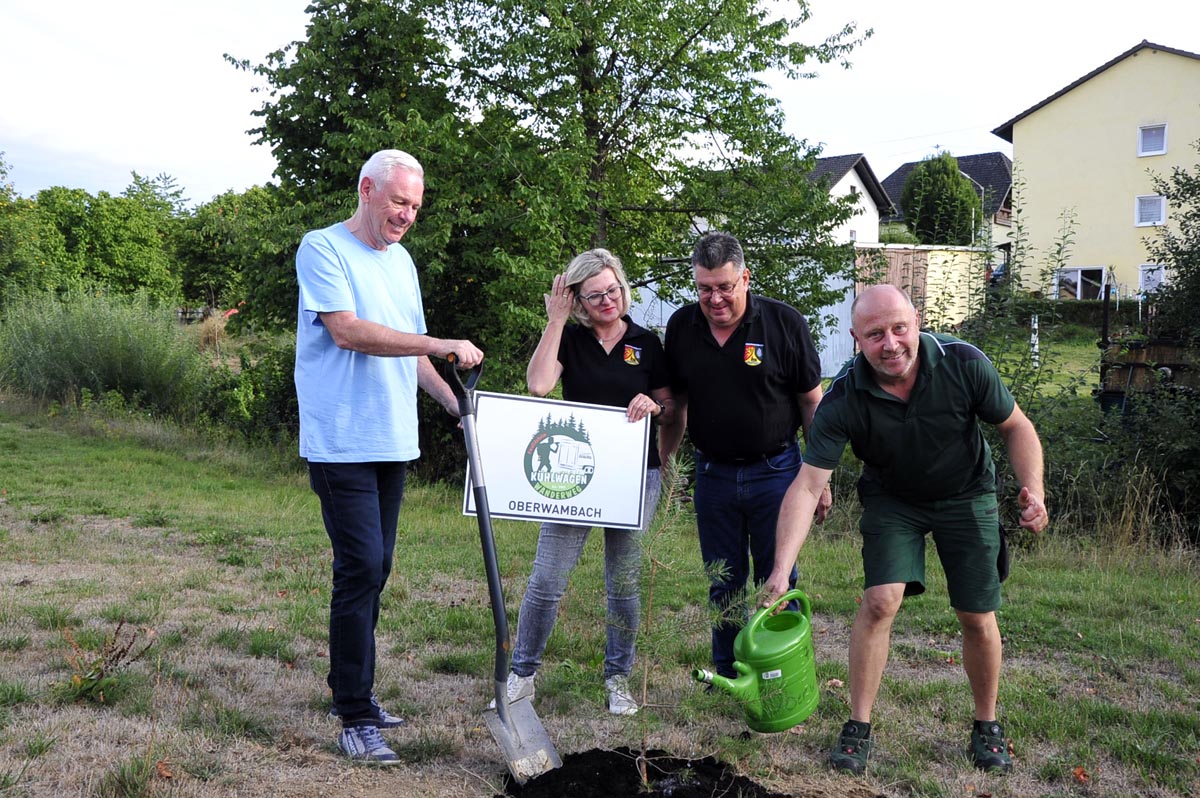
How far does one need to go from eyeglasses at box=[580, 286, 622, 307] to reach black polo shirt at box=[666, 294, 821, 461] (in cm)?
40

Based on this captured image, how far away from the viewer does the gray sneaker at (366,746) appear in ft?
12.1

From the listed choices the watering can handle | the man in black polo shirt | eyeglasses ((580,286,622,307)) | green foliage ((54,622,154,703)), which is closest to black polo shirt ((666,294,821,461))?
the man in black polo shirt

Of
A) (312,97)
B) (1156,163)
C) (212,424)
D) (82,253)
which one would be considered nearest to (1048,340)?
(312,97)

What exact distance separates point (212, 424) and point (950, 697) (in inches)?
590

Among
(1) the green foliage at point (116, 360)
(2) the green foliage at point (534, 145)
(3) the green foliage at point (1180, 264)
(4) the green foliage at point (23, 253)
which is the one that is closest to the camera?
(3) the green foliage at point (1180, 264)

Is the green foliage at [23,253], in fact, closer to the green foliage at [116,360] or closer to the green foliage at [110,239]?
the green foliage at [110,239]

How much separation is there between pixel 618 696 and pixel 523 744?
2.11ft

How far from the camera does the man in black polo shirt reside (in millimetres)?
4109

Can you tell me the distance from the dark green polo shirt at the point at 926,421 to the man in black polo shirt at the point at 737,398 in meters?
0.38

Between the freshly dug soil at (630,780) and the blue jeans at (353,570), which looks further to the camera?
the blue jeans at (353,570)

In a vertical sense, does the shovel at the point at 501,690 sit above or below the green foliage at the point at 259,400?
above

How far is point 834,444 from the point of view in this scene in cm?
372

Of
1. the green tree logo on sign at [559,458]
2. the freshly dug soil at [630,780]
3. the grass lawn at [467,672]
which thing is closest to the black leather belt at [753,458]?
the grass lawn at [467,672]

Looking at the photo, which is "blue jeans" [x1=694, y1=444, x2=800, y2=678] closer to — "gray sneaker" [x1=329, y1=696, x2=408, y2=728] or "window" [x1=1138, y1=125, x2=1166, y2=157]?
"gray sneaker" [x1=329, y1=696, x2=408, y2=728]
